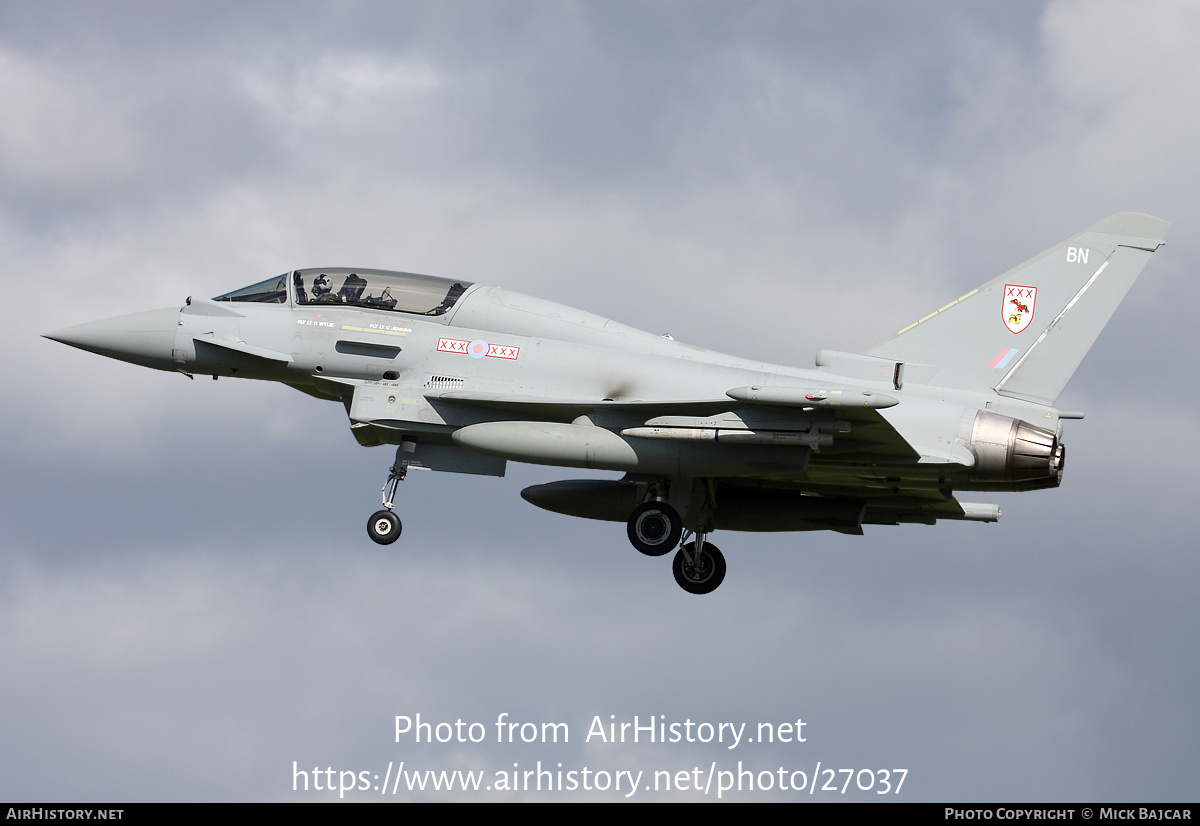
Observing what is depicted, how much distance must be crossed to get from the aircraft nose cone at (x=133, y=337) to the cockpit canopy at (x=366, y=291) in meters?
0.88

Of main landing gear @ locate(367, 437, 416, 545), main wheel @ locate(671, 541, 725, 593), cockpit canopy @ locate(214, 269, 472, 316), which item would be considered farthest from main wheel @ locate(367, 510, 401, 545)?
main wheel @ locate(671, 541, 725, 593)

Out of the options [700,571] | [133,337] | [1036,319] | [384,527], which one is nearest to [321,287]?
[133,337]

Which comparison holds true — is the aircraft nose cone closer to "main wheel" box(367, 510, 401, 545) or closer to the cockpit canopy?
the cockpit canopy

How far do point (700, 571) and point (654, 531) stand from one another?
223 cm

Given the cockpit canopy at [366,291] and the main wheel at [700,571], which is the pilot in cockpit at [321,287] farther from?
the main wheel at [700,571]

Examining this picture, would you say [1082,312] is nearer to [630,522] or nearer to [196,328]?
[630,522]

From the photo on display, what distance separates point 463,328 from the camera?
19.3 meters

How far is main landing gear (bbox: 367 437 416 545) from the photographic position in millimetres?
18891

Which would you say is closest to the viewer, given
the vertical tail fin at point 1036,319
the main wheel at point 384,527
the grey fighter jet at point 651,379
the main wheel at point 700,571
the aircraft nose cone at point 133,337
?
the grey fighter jet at point 651,379

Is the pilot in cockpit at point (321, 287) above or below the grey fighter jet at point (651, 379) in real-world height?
above

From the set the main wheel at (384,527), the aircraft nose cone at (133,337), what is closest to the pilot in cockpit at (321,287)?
the aircraft nose cone at (133,337)

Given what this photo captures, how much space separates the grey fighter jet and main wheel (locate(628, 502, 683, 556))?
0.02 m

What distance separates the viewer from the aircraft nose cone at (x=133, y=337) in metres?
19.7
